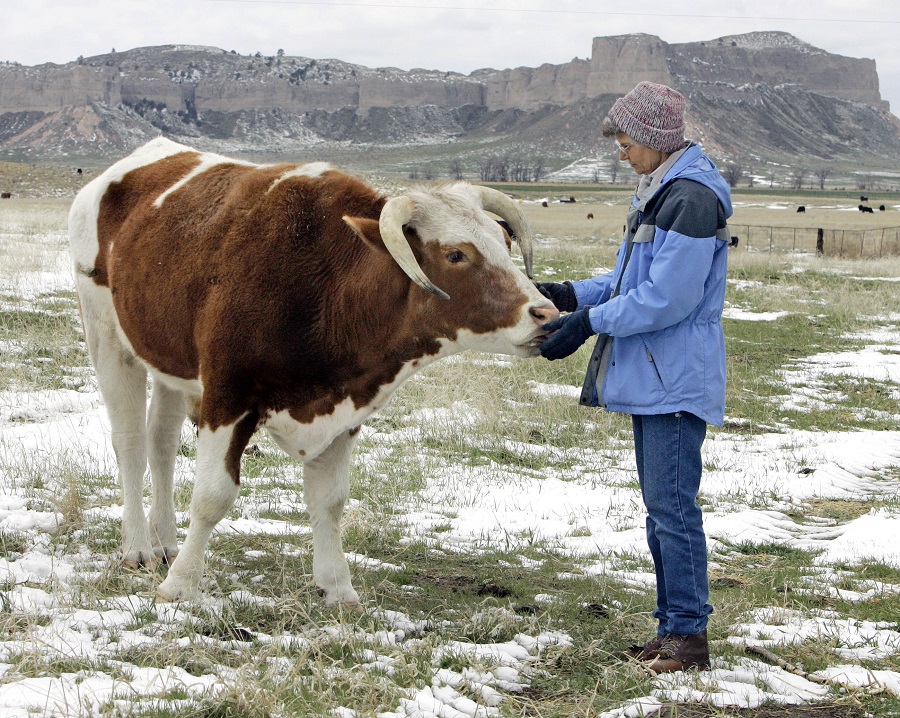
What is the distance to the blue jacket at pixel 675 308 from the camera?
4.21 m

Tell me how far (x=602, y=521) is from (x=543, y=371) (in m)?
5.24

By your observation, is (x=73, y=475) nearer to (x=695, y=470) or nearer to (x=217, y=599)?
(x=217, y=599)

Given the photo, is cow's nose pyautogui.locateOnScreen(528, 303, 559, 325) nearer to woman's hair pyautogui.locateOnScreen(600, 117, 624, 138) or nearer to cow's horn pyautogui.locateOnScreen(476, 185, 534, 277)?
cow's horn pyautogui.locateOnScreen(476, 185, 534, 277)

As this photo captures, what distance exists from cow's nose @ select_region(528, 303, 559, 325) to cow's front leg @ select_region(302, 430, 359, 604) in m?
1.33

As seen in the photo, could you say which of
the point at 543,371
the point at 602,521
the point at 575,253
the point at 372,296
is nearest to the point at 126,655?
the point at 372,296

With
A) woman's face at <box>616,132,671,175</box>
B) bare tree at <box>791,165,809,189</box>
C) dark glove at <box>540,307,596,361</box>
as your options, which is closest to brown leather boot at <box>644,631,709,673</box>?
dark glove at <box>540,307,596,361</box>

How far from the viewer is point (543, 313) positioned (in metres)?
4.71

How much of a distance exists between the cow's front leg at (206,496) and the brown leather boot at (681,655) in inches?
91.0

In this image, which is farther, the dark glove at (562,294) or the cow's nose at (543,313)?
the dark glove at (562,294)

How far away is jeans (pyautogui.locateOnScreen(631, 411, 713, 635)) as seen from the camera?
4379mm

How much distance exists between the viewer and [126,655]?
4254 millimetres

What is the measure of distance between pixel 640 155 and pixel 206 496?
111 inches

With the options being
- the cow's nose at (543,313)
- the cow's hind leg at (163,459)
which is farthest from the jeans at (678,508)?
the cow's hind leg at (163,459)

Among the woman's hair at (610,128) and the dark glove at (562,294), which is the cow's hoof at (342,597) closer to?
the dark glove at (562,294)
